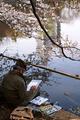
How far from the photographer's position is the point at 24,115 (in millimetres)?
3859

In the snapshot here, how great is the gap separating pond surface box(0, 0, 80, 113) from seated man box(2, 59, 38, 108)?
2.73m

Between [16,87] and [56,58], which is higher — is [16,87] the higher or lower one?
the higher one

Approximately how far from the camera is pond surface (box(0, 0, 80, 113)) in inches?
295

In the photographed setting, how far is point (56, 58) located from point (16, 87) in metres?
6.47

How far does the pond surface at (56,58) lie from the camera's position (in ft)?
24.6

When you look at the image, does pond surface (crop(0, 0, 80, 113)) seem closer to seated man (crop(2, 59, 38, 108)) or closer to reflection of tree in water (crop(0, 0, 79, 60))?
reflection of tree in water (crop(0, 0, 79, 60))

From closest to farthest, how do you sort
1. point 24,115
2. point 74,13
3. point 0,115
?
1. point 24,115
2. point 0,115
3. point 74,13

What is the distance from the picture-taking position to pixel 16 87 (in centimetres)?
428

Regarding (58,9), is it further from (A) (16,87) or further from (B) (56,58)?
(A) (16,87)

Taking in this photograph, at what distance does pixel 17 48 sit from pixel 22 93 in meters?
7.56

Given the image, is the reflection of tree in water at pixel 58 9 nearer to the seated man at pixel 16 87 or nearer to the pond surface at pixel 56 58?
the pond surface at pixel 56 58

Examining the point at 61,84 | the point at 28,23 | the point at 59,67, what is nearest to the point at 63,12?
the point at 28,23

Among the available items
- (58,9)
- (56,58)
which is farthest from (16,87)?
(58,9)

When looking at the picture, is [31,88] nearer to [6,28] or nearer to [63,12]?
[6,28]
